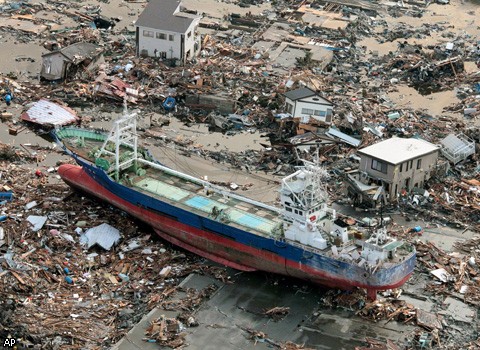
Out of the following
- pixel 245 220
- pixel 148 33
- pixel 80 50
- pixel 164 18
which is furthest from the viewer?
pixel 164 18

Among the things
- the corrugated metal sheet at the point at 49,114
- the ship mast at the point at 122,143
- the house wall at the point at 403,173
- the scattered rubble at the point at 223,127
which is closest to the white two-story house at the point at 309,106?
the scattered rubble at the point at 223,127

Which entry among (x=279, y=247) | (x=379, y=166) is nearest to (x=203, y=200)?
(x=279, y=247)

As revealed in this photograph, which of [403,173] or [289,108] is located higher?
[289,108]

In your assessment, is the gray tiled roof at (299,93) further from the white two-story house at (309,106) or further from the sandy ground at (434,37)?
the sandy ground at (434,37)

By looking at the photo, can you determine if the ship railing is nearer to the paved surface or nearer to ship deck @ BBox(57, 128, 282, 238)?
ship deck @ BBox(57, 128, 282, 238)

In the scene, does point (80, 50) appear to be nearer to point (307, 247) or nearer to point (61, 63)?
point (61, 63)

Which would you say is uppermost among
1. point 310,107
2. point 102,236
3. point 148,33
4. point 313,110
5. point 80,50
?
point 148,33

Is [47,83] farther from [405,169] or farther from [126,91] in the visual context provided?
[405,169]
